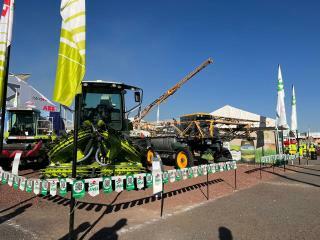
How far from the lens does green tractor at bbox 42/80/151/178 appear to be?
25.4 feet

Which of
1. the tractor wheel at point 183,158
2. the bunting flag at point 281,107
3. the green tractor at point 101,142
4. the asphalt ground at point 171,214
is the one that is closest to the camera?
the asphalt ground at point 171,214

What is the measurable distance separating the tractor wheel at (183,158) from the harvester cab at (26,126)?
645 cm

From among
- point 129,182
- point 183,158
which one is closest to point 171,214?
point 129,182

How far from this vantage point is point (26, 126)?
14.5 m

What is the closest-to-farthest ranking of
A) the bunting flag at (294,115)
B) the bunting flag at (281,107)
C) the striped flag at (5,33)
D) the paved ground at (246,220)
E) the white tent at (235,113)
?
the paved ground at (246,220), the striped flag at (5,33), the bunting flag at (281,107), the bunting flag at (294,115), the white tent at (235,113)

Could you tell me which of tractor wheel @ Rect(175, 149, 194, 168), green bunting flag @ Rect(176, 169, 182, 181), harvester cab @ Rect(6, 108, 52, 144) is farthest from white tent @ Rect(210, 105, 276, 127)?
green bunting flag @ Rect(176, 169, 182, 181)

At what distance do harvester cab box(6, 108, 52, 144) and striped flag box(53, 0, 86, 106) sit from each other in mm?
10423

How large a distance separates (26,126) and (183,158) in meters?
8.11

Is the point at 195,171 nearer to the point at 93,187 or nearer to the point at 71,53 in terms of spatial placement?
the point at 93,187

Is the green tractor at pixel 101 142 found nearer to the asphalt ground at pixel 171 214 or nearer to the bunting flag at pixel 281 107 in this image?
the asphalt ground at pixel 171 214

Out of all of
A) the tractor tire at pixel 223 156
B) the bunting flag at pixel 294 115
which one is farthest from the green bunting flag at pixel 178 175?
the bunting flag at pixel 294 115

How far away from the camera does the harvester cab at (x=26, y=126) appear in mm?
14008

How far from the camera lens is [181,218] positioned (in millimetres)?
6027

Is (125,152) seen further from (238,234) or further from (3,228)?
(238,234)
